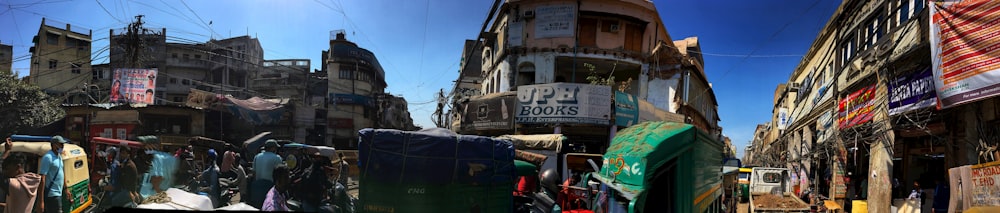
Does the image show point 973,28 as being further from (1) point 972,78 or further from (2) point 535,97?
(2) point 535,97

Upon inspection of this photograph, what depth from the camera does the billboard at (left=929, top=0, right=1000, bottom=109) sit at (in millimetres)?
7727

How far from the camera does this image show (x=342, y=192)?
802cm

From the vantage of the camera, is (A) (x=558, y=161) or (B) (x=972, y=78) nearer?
(B) (x=972, y=78)

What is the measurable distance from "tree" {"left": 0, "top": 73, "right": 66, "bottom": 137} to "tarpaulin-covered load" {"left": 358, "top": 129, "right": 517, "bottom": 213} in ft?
74.7

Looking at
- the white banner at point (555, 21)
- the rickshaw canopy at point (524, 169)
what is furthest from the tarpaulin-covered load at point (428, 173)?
the white banner at point (555, 21)

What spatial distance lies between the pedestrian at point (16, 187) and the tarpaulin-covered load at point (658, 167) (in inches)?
295

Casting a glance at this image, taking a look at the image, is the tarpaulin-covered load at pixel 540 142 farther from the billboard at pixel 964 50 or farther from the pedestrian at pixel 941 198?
the billboard at pixel 964 50

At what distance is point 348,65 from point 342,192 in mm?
33407

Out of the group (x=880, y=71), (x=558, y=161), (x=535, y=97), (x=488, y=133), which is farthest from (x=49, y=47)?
(x=880, y=71)

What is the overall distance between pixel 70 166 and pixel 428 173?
5.65 metres

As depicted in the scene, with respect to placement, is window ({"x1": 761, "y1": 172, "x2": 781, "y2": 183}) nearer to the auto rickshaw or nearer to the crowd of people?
the crowd of people

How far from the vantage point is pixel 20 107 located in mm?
21766

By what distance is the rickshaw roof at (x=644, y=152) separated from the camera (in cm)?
479

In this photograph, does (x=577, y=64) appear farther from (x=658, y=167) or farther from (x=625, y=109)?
(x=658, y=167)
